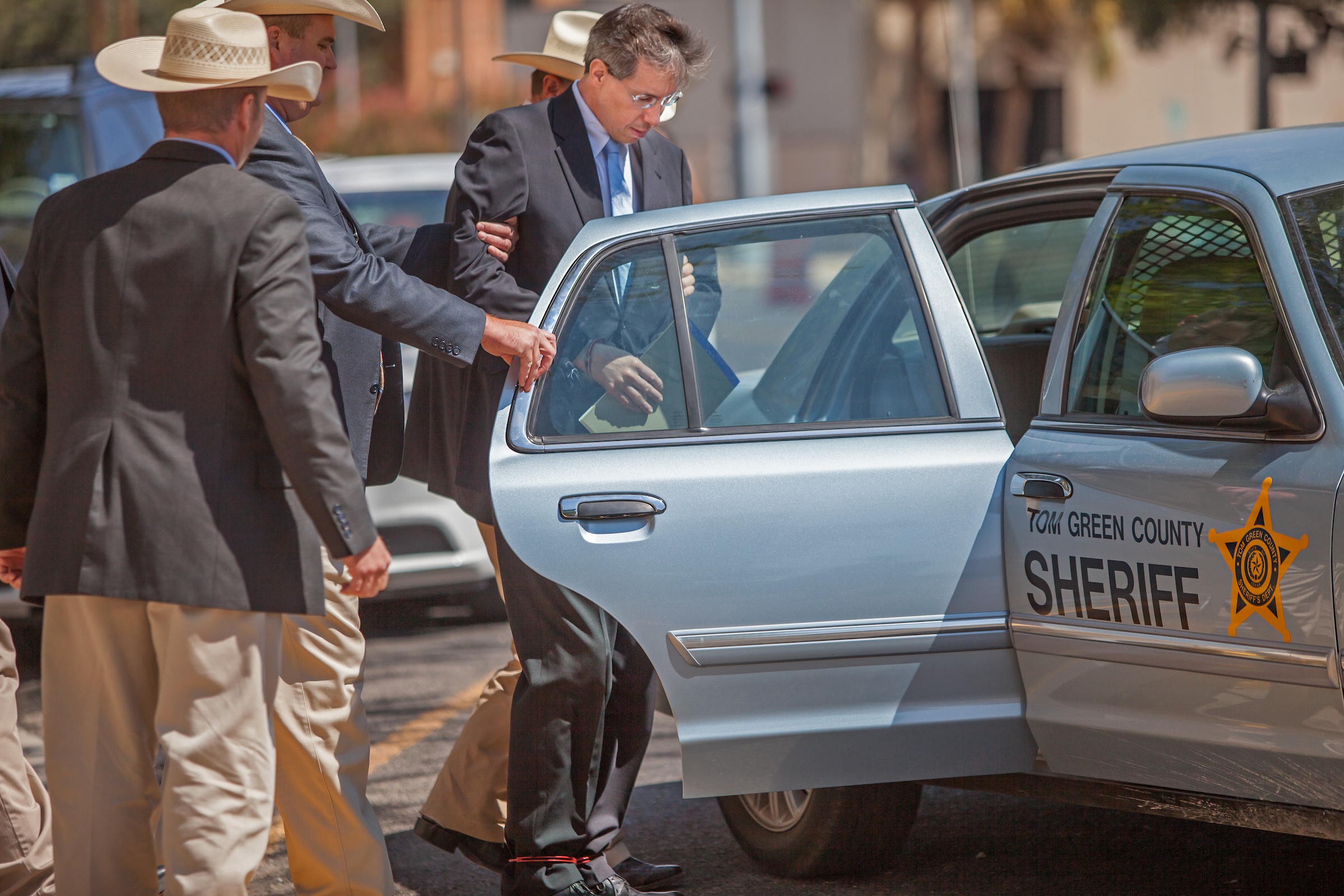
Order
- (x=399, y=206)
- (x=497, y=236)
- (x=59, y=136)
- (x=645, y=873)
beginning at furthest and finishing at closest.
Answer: (x=399, y=206)
(x=59, y=136)
(x=645, y=873)
(x=497, y=236)

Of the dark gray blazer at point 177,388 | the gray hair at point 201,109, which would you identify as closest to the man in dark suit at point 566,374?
the dark gray blazer at point 177,388

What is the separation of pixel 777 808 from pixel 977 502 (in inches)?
38.8

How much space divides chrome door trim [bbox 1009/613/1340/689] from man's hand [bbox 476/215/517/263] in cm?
145

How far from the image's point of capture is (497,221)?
12.1 feet

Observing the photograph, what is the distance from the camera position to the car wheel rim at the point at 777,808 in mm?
3742

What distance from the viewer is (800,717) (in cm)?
329

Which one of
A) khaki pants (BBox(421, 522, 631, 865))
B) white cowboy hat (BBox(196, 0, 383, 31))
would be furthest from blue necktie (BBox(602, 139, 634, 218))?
khaki pants (BBox(421, 522, 631, 865))

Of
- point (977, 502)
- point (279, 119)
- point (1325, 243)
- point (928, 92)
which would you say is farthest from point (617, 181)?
point (928, 92)

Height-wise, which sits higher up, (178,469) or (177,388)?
(177,388)

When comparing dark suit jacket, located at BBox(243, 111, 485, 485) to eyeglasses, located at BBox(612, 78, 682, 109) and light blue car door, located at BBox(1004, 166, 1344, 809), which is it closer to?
eyeglasses, located at BBox(612, 78, 682, 109)

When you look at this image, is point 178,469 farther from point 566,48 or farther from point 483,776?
point 566,48

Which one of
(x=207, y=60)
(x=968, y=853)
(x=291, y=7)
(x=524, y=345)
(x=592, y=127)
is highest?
(x=291, y=7)

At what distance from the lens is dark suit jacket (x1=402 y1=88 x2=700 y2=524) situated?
3611 mm

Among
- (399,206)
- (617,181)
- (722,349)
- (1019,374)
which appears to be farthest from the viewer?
(399,206)
